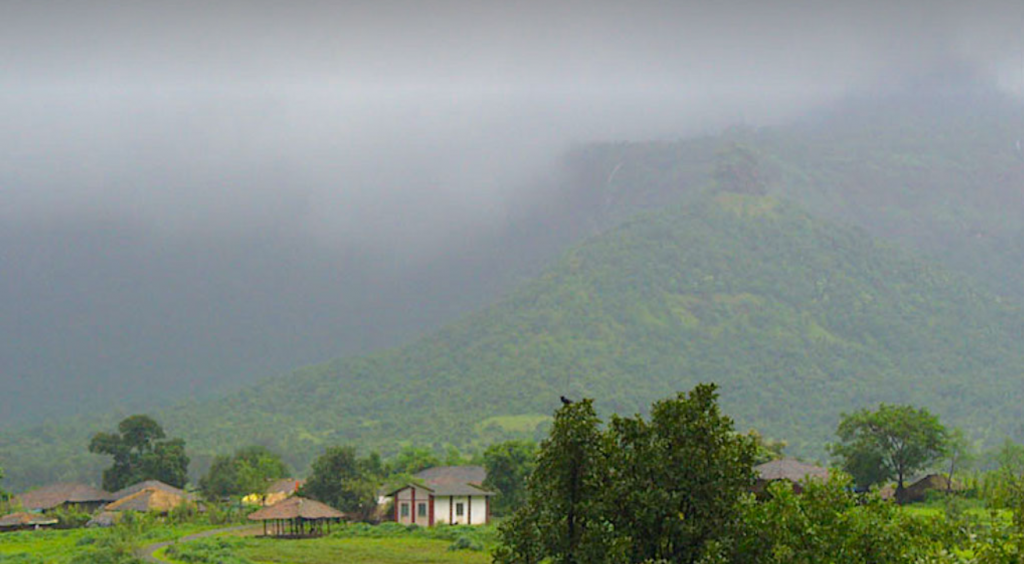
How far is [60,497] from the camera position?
97.9 m

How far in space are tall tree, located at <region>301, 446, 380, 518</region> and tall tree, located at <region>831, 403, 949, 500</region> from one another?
36.2 metres

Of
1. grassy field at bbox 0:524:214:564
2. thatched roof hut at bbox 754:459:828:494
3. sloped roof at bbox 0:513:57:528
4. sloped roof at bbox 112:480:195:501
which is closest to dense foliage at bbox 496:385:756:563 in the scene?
grassy field at bbox 0:524:214:564

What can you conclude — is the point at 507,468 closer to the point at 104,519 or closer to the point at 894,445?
the point at 894,445

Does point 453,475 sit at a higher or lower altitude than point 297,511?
higher

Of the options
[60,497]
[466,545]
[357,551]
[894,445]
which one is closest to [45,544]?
[357,551]

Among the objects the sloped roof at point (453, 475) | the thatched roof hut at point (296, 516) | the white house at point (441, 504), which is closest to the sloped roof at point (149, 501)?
the thatched roof hut at point (296, 516)

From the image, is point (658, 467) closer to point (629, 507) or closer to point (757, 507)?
point (629, 507)

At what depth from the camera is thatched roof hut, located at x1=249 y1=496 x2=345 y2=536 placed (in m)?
70.9

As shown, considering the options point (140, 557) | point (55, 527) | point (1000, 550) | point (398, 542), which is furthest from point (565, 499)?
point (55, 527)

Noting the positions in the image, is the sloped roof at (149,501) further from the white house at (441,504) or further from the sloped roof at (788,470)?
the sloped roof at (788,470)

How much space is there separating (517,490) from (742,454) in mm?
64071

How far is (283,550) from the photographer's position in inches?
2322

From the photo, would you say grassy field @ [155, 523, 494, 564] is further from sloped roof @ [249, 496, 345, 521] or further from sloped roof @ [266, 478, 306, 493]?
sloped roof @ [266, 478, 306, 493]

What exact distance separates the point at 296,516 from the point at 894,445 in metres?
41.8
